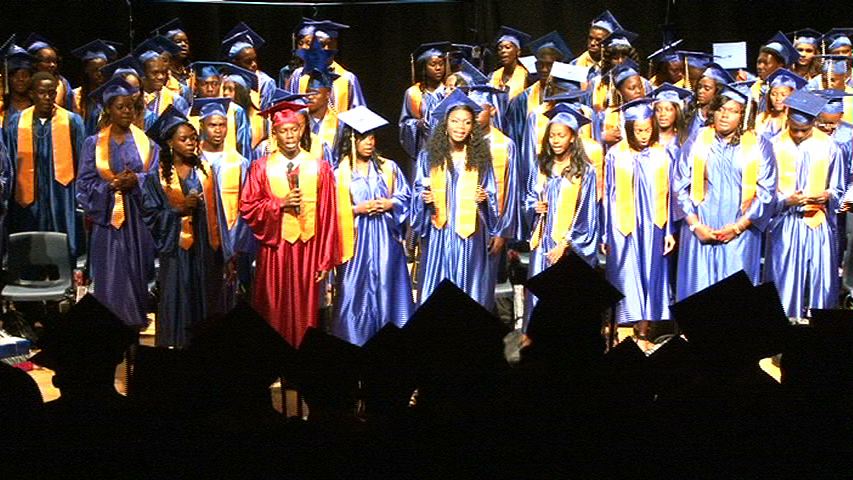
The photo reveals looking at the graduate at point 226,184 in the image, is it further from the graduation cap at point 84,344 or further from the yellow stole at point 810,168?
the graduation cap at point 84,344

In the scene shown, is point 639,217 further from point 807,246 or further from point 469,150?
point 469,150

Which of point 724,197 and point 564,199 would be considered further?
point 724,197

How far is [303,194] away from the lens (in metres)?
7.09

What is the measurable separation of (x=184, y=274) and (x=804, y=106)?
4204 millimetres

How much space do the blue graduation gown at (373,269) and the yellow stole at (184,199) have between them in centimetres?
81

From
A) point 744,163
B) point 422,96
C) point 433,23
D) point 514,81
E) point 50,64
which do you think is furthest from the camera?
point 433,23

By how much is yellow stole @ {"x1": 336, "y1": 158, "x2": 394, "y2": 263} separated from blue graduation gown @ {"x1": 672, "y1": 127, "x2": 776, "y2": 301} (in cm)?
203

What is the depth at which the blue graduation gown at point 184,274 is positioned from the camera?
7.25 metres

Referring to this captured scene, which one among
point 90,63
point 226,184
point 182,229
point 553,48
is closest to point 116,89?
point 226,184

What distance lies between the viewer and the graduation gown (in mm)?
7125

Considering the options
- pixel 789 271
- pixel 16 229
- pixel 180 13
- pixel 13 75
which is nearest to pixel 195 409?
pixel 789 271

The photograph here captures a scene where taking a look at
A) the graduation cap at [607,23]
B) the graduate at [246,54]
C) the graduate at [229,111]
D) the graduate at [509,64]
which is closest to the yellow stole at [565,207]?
the graduate at [229,111]

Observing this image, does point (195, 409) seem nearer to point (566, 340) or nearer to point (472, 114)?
point (566, 340)

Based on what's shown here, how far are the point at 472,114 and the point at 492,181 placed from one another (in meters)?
A: 0.45
